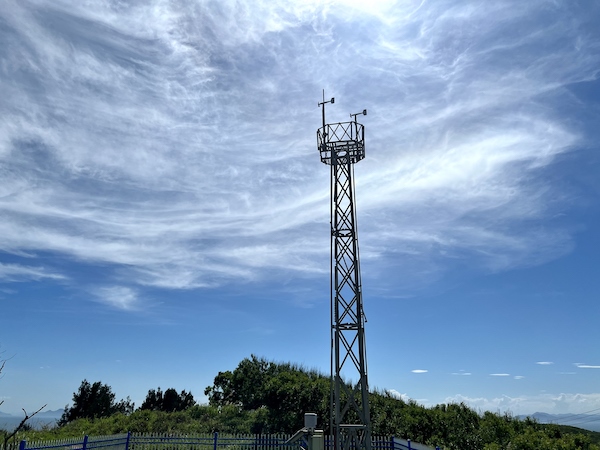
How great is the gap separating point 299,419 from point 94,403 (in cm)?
2844

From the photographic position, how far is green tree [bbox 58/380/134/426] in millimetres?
44031

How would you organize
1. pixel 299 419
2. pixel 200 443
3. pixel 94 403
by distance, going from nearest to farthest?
1. pixel 200 443
2. pixel 299 419
3. pixel 94 403

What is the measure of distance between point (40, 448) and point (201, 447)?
272 inches

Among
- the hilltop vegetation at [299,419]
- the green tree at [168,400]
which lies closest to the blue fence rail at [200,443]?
the hilltop vegetation at [299,419]

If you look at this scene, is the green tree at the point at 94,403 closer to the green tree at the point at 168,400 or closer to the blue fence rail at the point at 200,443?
the green tree at the point at 168,400

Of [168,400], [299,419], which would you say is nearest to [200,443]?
[299,419]

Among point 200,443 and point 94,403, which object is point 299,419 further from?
point 94,403

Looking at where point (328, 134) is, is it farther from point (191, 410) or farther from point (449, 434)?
point (191, 410)

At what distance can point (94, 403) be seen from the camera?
4469cm

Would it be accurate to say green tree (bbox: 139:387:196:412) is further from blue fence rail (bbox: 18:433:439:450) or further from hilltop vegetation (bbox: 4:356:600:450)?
blue fence rail (bbox: 18:433:439:450)

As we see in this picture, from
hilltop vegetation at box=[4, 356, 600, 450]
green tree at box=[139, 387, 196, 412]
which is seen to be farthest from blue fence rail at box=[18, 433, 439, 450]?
green tree at box=[139, 387, 196, 412]

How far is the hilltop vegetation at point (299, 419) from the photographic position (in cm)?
1751

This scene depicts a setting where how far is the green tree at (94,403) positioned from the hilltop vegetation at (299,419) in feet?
39.4

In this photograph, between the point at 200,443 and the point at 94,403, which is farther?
the point at 94,403
